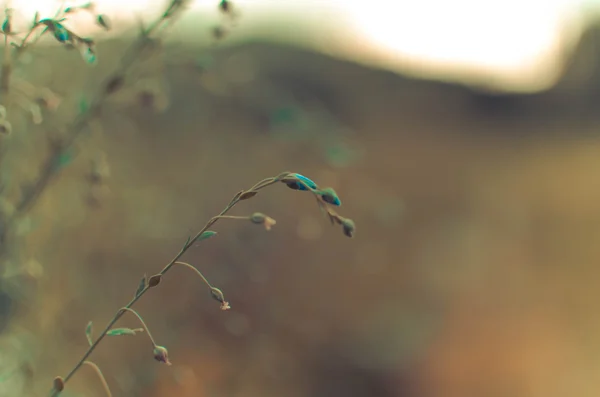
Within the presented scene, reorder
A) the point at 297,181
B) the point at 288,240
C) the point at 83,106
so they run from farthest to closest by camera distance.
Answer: the point at 288,240 → the point at 83,106 → the point at 297,181

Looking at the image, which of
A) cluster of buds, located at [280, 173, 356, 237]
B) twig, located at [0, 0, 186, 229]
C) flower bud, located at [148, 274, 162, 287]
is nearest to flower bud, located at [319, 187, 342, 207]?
cluster of buds, located at [280, 173, 356, 237]

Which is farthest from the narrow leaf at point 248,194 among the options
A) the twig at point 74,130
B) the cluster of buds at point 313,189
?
the twig at point 74,130

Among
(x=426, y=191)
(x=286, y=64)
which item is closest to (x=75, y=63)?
(x=426, y=191)

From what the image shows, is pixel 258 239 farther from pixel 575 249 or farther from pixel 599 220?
pixel 599 220

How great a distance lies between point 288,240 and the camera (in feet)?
7.36

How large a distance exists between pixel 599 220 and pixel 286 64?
270 centimetres

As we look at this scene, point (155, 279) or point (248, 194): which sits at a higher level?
point (248, 194)

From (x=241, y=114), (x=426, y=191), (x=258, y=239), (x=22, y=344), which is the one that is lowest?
(x=22, y=344)

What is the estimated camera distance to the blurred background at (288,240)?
3.92ft

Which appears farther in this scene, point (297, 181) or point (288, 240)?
point (288, 240)

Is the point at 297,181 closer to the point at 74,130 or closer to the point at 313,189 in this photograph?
the point at 313,189

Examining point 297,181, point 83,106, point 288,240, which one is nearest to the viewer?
point 297,181

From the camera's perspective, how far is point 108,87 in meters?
0.92

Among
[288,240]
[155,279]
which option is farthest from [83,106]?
[288,240]
